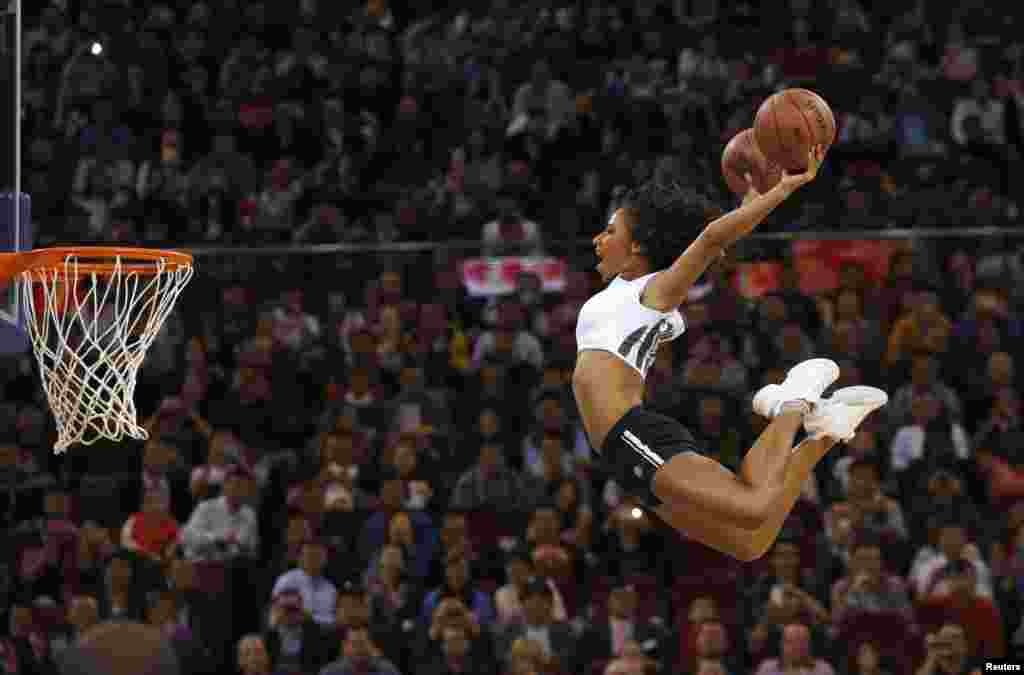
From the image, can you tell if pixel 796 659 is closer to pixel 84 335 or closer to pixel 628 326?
pixel 628 326

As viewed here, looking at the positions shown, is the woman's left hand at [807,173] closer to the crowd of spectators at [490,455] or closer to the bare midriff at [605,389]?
the bare midriff at [605,389]

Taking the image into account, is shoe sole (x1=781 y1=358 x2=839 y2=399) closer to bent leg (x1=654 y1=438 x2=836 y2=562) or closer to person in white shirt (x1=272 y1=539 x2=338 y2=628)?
bent leg (x1=654 y1=438 x2=836 y2=562)

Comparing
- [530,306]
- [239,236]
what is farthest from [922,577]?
[239,236]

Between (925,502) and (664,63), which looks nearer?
(925,502)

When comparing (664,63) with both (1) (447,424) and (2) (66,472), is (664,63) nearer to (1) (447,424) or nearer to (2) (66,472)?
(1) (447,424)

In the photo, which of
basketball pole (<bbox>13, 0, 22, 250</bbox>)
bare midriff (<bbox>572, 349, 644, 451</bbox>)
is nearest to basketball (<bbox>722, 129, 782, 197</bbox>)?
bare midriff (<bbox>572, 349, 644, 451</bbox>)

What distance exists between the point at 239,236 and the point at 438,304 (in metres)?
2.07

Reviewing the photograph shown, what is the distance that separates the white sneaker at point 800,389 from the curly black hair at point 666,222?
Answer: 686 mm

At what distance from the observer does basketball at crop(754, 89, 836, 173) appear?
653 cm

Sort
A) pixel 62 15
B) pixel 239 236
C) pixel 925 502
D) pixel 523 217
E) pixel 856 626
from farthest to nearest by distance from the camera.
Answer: pixel 62 15 < pixel 523 217 < pixel 239 236 < pixel 925 502 < pixel 856 626

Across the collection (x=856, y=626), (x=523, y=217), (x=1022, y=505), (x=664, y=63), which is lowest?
(x=856, y=626)

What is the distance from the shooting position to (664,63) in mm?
15648

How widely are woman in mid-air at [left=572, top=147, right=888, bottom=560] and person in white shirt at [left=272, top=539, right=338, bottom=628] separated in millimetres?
4564

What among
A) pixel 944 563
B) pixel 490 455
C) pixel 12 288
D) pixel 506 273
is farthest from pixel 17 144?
pixel 944 563
